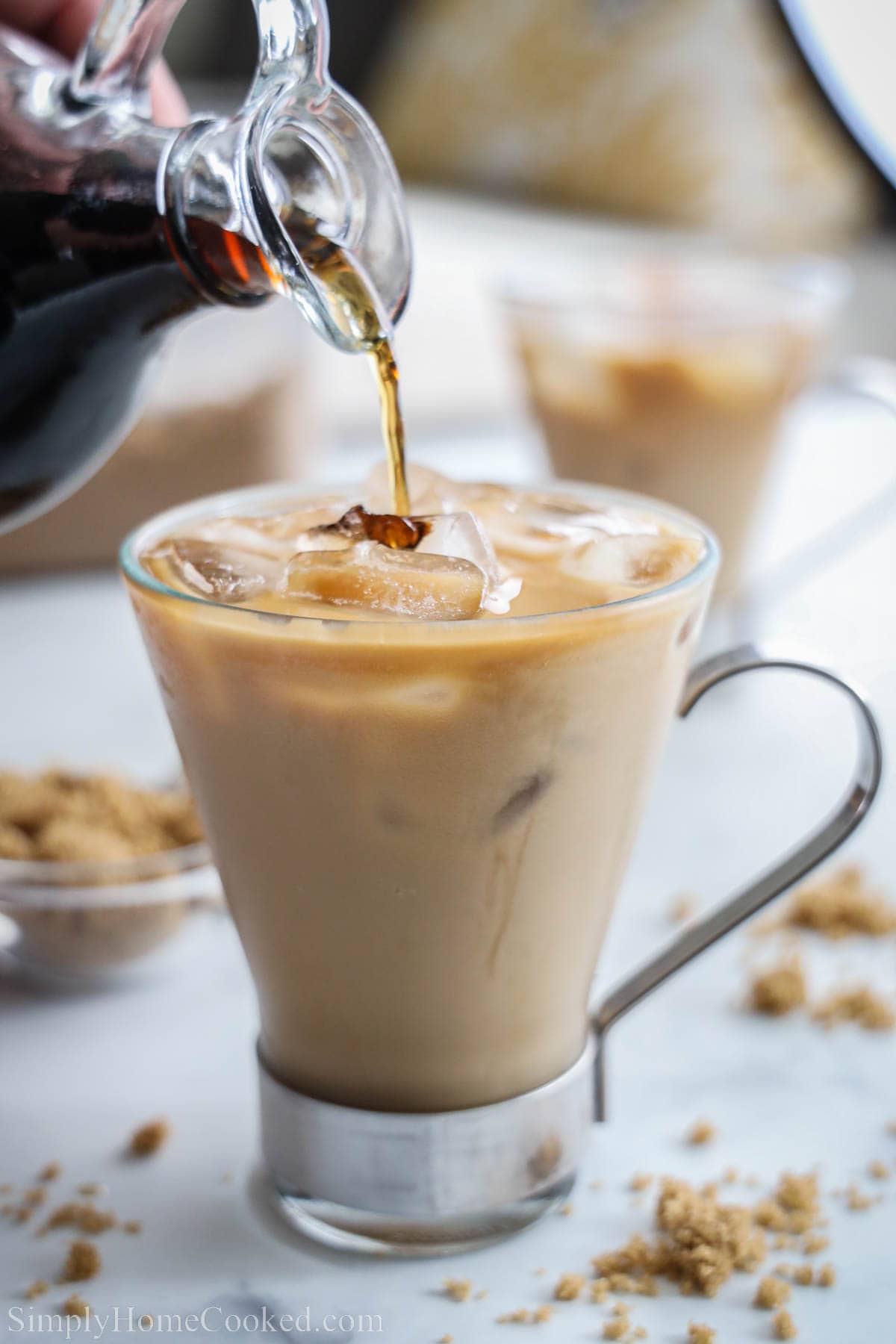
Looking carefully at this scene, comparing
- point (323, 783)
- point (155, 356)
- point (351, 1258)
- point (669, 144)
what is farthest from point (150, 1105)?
point (669, 144)

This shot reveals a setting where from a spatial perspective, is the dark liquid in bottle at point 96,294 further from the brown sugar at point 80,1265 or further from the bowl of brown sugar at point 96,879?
the brown sugar at point 80,1265

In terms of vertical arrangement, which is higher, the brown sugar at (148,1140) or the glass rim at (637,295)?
the glass rim at (637,295)

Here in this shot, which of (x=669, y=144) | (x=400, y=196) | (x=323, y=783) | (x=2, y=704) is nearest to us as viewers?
(x=323, y=783)

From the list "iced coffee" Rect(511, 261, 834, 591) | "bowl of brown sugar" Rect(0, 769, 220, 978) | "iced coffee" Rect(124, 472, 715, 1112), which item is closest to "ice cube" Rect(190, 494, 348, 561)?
"iced coffee" Rect(124, 472, 715, 1112)

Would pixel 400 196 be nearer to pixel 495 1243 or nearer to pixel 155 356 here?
pixel 155 356

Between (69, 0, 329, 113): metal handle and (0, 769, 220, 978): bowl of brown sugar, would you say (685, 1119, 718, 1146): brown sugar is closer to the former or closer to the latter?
(0, 769, 220, 978): bowl of brown sugar

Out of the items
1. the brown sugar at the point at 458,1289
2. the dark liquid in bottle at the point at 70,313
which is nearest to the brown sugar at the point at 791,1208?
the brown sugar at the point at 458,1289

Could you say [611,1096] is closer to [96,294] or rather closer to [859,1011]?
[859,1011]
